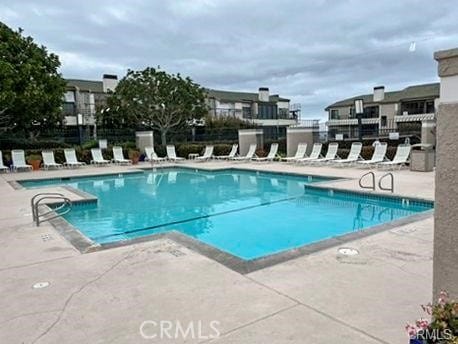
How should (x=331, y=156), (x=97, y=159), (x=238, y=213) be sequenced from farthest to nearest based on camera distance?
(x=97, y=159), (x=331, y=156), (x=238, y=213)

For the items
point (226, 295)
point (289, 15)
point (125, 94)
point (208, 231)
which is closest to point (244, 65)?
point (125, 94)

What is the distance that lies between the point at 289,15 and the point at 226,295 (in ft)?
41.9

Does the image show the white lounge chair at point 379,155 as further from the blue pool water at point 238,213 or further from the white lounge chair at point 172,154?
the white lounge chair at point 172,154

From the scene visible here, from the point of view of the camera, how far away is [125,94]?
23531 mm

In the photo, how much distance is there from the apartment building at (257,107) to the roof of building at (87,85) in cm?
1075

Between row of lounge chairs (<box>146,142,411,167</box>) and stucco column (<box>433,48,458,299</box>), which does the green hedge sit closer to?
row of lounge chairs (<box>146,142,411,167</box>)

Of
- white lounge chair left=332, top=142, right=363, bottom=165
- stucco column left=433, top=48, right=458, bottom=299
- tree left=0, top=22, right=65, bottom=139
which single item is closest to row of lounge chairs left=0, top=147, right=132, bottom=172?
tree left=0, top=22, right=65, bottom=139

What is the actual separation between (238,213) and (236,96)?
36.6 m

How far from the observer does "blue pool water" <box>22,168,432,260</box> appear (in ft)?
23.7

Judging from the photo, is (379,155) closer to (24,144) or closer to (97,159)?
(97,159)

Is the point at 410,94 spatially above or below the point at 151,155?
above

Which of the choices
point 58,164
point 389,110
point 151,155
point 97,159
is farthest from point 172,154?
point 389,110

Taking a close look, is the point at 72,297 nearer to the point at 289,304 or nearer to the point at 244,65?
the point at 289,304

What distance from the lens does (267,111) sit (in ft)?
147
